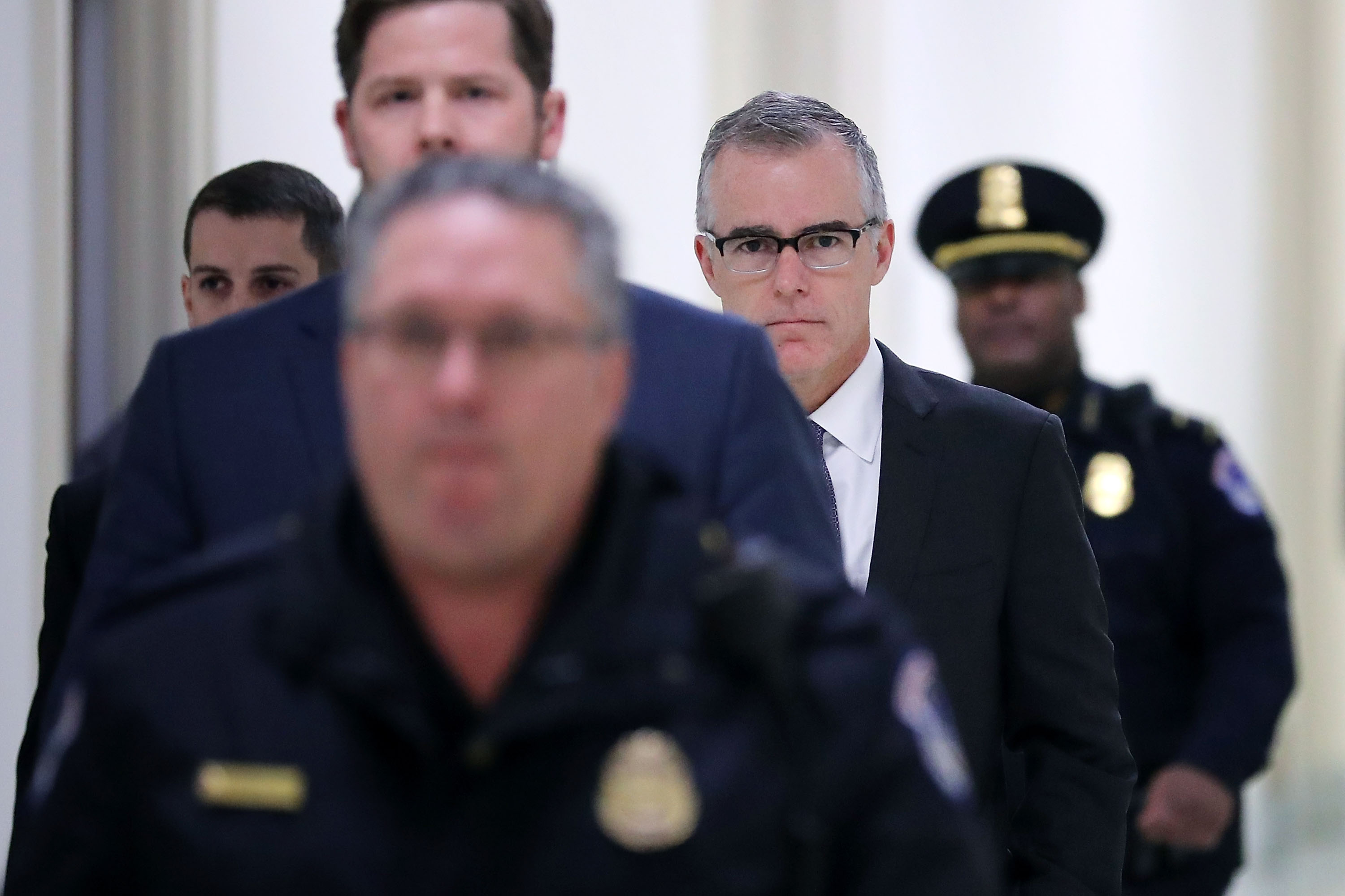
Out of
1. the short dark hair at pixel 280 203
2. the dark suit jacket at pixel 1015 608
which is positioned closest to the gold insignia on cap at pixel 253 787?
the dark suit jacket at pixel 1015 608

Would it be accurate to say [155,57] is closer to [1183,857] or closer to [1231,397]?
[1183,857]

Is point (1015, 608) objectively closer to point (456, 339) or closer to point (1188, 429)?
point (456, 339)

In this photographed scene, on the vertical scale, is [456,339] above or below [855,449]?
above

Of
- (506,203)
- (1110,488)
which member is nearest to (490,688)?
(506,203)

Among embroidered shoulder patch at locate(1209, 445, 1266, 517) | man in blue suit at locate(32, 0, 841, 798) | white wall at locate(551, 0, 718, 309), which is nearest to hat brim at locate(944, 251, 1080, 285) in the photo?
embroidered shoulder patch at locate(1209, 445, 1266, 517)

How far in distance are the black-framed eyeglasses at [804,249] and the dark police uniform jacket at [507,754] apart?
4.32ft

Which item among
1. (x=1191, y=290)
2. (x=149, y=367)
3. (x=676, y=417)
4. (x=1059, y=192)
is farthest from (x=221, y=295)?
(x=1191, y=290)

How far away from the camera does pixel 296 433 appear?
170 cm

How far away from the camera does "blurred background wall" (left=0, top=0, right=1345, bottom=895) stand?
3818 millimetres

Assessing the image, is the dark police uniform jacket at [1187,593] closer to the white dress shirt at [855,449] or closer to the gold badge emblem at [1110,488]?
the gold badge emblem at [1110,488]

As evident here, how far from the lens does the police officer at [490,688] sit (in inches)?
49.5

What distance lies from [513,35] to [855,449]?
87cm

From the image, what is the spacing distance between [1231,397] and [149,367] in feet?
19.2

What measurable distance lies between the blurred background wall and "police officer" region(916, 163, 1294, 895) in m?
1.14
